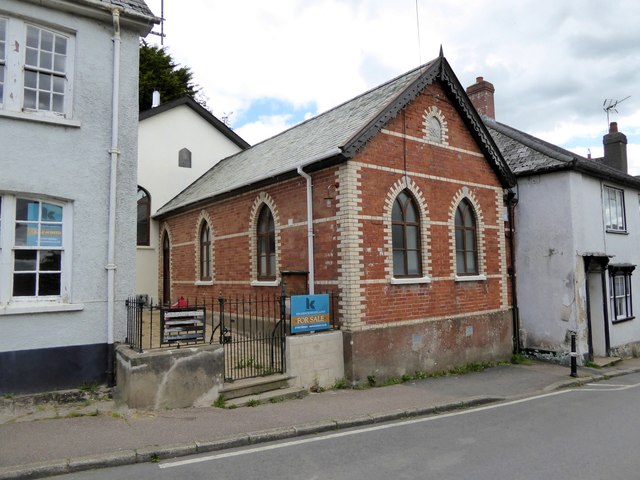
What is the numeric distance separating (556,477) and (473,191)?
29.8 ft

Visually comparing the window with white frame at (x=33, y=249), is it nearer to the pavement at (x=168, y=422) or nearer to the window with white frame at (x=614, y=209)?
the pavement at (x=168, y=422)

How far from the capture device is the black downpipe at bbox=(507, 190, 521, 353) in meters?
14.6

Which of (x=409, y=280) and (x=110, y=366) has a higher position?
(x=409, y=280)

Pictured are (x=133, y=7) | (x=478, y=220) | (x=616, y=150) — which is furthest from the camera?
(x=616, y=150)

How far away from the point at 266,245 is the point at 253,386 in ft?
16.0

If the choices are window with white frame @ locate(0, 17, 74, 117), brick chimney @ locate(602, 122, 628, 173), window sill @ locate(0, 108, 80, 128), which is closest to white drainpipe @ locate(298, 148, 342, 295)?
window sill @ locate(0, 108, 80, 128)

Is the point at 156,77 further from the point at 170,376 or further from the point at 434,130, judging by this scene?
the point at 170,376

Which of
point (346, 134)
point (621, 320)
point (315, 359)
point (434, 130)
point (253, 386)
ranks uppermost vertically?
point (434, 130)

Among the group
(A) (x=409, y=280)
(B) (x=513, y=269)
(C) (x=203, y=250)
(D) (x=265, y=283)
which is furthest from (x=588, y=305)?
(C) (x=203, y=250)

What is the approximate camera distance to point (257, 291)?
1262cm

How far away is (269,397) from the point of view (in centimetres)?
834

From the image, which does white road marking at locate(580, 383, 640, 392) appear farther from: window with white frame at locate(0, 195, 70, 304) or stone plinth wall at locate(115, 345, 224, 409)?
window with white frame at locate(0, 195, 70, 304)

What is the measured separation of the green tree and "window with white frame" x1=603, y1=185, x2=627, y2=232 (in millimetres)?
25538

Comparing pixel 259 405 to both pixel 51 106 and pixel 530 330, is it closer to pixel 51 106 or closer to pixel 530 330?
pixel 51 106
